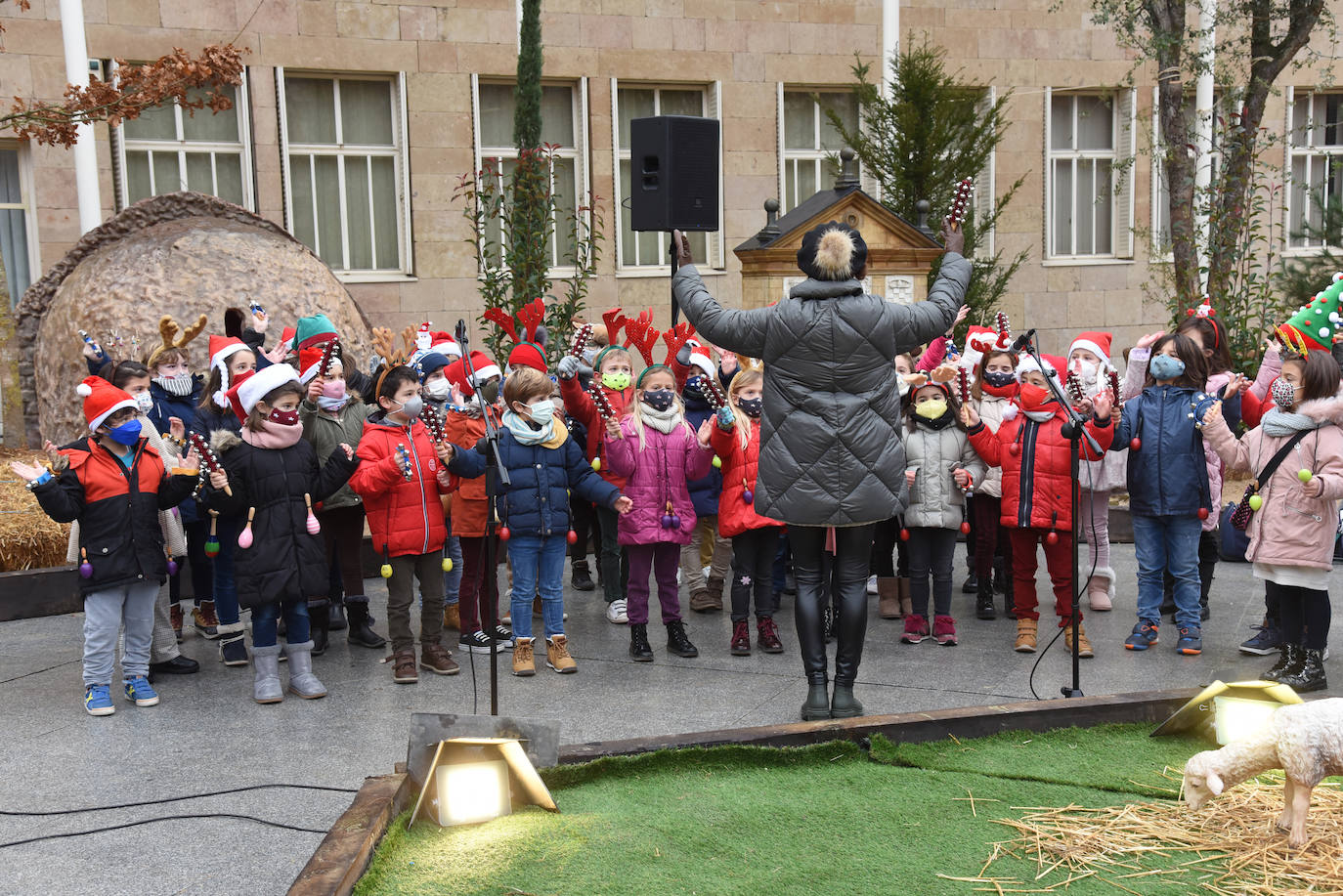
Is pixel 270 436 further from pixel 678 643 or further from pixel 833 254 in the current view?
pixel 833 254

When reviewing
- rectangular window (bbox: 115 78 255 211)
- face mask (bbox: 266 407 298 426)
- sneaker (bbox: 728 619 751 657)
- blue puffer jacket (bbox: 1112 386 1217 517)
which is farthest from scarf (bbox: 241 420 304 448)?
rectangular window (bbox: 115 78 255 211)

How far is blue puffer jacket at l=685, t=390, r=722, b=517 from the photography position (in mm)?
7539

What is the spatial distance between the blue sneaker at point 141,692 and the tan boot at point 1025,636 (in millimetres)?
4375

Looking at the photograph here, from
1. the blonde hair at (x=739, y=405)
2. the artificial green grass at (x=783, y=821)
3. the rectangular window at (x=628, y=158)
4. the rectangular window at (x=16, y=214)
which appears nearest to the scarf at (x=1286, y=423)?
the artificial green grass at (x=783, y=821)

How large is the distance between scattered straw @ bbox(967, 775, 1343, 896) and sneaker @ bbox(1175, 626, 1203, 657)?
8.08ft

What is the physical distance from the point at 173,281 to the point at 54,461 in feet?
10.8

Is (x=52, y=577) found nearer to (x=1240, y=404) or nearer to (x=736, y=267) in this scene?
(x=1240, y=404)

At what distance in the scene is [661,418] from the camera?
22.6 ft

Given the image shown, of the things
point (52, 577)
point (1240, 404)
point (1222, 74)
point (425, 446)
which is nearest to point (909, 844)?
point (425, 446)

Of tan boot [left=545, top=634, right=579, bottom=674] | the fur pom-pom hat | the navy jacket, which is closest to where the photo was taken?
the fur pom-pom hat

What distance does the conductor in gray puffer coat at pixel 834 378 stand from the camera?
519 cm

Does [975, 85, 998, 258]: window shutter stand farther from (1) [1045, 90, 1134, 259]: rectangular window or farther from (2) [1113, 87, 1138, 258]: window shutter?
(2) [1113, 87, 1138, 258]: window shutter

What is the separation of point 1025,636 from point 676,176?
4247 mm

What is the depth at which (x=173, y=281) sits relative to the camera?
9.20m
